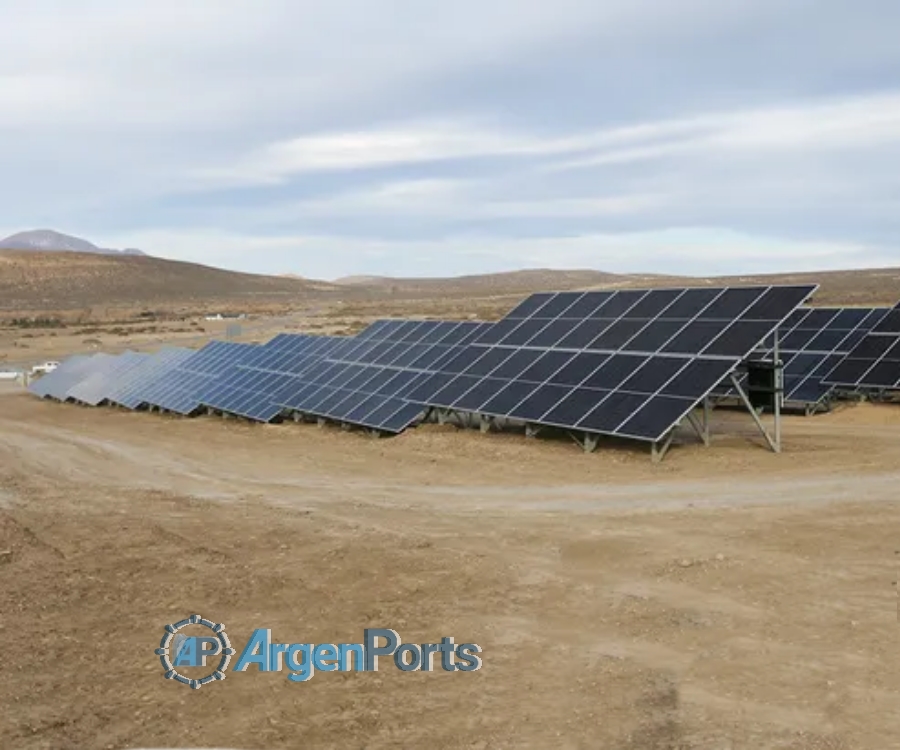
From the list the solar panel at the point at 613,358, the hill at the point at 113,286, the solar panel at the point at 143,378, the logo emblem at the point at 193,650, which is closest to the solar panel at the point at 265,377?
the solar panel at the point at 143,378

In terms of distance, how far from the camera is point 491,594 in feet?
37.4

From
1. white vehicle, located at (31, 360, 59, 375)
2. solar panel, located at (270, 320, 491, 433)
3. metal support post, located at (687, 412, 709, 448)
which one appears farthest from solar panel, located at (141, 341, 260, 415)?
metal support post, located at (687, 412, 709, 448)

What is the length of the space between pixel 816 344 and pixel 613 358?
13.8 metres

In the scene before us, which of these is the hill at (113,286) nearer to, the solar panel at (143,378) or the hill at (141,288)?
the hill at (141,288)

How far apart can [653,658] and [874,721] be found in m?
2.15

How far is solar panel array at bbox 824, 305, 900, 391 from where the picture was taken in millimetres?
28969

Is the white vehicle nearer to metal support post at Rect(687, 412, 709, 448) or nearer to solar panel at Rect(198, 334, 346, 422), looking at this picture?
solar panel at Rect(198, 334, 346, 422)

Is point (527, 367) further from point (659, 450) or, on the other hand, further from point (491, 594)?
point (491, 594)

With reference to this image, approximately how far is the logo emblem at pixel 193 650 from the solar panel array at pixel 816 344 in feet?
74.0

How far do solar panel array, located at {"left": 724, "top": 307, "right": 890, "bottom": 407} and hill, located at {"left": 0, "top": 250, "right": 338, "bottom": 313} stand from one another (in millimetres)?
110256

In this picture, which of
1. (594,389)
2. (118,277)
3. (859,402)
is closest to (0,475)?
(594,389)

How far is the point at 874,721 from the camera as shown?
25.4 ft

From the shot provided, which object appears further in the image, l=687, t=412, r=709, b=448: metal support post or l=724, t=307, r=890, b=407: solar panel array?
l=724, t=307, r=890, b=407: solar panel array

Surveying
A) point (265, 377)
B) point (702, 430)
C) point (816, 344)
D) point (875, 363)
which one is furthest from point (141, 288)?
point (702, 430)
